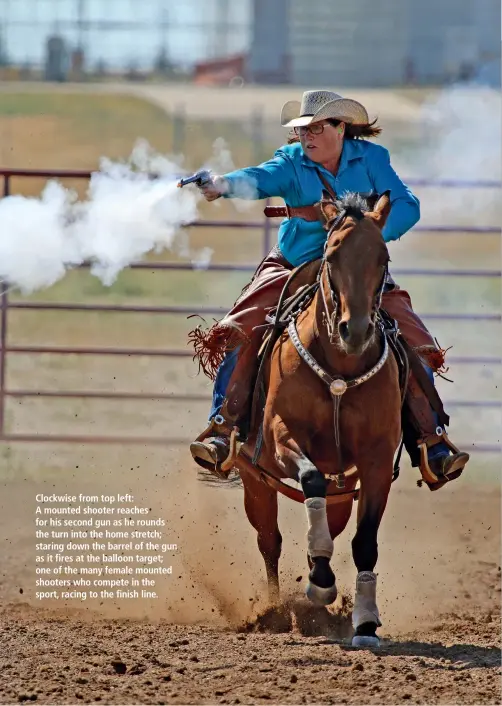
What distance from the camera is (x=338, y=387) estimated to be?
5527 millimetres

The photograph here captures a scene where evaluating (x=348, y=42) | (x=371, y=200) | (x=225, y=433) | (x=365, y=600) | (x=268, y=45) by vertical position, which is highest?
(x=348, y=42)

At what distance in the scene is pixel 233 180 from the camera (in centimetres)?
581

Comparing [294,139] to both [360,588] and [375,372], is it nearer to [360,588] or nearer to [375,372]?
[375,372]

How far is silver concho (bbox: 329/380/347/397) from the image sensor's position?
553cm

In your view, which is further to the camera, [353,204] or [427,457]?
[427,457]

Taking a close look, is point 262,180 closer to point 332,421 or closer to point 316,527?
point 332,421

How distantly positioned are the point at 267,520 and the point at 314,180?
1.79 m

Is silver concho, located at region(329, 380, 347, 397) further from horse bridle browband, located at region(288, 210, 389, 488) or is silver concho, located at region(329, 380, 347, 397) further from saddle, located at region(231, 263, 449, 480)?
saddle, located at region(231, 263, 449, 480)

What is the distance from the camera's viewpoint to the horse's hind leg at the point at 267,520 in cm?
668

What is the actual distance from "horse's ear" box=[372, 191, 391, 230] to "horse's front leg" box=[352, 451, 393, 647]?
38.9 inches

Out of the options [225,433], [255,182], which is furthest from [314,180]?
[225,433]

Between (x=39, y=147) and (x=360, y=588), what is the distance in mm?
24392

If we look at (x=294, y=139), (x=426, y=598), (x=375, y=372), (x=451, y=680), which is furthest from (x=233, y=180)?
(x=426, y=598)

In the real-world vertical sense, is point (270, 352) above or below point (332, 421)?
above
